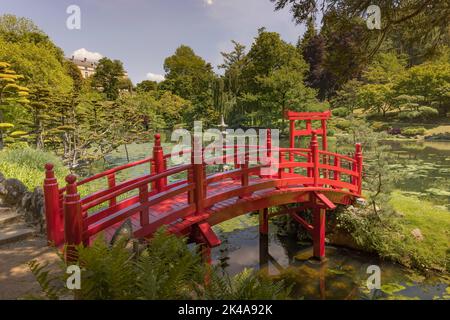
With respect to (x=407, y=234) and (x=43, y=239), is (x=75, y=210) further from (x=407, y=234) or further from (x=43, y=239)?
(x=407, y=234)

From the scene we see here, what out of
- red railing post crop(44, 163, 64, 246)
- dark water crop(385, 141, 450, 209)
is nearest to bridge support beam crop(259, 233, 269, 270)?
dark water crop(385, 141, 450, 209)

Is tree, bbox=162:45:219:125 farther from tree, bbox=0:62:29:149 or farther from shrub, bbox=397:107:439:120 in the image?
shrub, bbox=397:107:439:120

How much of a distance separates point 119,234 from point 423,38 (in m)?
7.99

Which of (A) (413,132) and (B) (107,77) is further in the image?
(B) (107,77)

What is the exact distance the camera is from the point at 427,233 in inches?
329

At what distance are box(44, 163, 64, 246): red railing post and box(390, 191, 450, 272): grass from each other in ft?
25.1

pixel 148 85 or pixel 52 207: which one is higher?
pixel 148 85

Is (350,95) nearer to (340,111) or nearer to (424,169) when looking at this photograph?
(340,111)

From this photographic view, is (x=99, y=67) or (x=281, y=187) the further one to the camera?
(x=99, y=67)

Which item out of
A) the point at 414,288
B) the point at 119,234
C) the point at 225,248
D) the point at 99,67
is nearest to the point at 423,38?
the point at 414,288

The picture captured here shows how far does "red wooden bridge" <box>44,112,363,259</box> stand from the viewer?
4.48 m

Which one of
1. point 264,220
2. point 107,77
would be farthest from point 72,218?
point 107,77

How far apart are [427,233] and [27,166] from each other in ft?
37.3
